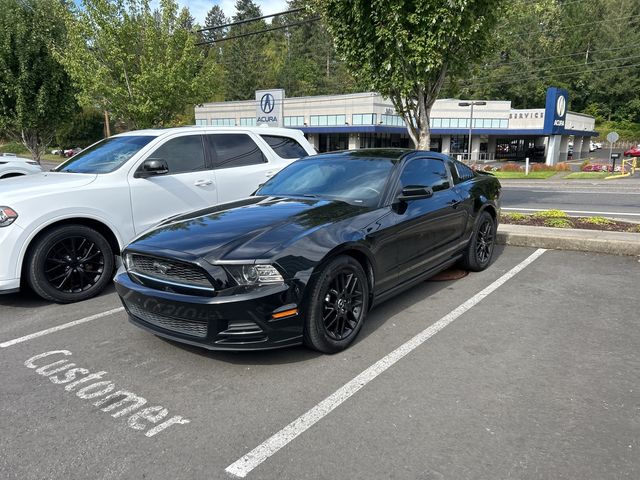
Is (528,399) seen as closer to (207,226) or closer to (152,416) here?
(152,416)

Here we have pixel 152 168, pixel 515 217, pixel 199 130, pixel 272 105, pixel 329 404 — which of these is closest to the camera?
pixel 329 404

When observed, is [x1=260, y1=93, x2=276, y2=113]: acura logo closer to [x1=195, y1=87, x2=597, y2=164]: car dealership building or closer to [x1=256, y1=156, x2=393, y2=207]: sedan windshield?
[x1=256, y1=156, x2=393, y2=207]: sedan windshield

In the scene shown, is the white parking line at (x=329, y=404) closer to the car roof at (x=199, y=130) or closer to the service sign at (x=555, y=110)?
the car roof at (x=199, y=130)

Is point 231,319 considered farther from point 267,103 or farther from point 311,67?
point 311,67

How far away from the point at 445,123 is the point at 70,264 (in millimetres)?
47388

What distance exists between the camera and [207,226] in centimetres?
390

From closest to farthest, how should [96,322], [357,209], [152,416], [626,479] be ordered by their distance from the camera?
[626,479] < [152,416] < [357,209] < [96,322]

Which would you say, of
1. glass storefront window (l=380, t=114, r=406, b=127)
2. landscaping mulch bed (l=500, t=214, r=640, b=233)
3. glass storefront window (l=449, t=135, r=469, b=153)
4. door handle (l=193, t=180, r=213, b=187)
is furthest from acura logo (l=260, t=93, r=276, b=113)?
glass storefront window (l=449, t=135, r=469, b=153)

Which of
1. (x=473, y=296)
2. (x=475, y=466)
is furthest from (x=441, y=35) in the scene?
(x=475, y=466)

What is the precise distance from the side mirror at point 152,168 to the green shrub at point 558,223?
242 inches

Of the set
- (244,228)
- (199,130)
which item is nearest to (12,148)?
(199,130)

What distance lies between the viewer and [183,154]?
6.22 metres

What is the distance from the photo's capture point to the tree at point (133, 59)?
1376 centimetres

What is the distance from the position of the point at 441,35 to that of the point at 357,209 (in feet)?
16.7
